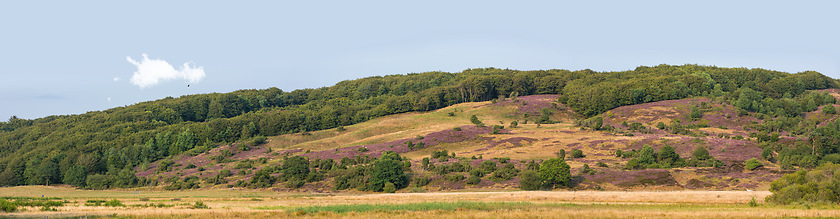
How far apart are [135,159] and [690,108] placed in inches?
4017

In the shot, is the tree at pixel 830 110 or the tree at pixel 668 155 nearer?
the tree at pixel 668 155

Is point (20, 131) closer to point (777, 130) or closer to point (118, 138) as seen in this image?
point (118, 138)

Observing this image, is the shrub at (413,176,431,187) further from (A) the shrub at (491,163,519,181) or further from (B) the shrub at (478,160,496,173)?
(A) the shrub at (491,163,519,181)

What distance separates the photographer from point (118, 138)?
112625 millimetres

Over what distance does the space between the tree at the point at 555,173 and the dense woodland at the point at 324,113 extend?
1697 cm

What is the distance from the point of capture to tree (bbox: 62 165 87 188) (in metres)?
88.9

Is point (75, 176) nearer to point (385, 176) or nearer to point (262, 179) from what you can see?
point (262, 179)

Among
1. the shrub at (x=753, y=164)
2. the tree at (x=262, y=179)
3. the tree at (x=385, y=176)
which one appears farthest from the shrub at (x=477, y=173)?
the shrub at (x=753, y=164)

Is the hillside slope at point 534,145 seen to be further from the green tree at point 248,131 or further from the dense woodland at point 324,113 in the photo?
the green tree at point 248,131

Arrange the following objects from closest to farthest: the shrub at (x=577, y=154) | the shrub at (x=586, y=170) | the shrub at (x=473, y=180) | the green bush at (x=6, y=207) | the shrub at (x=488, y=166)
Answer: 1. the green bush at (x=6, y=207)
2. the shrub at (x=473, y=180)
3. the shrub at (x=586, y=170)
4. the shrub at (x=488, y=166)
5. the shrub at (x=577, y=154)

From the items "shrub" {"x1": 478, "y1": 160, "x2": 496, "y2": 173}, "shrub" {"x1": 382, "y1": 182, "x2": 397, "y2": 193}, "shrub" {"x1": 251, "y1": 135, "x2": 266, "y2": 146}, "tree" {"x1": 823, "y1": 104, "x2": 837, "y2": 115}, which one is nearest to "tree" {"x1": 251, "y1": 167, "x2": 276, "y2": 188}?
"shrub" {"x1": 382, "y1": 182, "x2": 397, "y2": 193}

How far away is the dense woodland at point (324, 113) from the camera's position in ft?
307

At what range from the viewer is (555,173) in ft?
198

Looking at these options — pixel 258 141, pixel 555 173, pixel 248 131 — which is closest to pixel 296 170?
pixel 555 173
